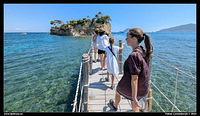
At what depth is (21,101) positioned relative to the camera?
16.5ft

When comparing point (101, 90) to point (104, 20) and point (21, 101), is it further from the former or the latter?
point (104, 20)

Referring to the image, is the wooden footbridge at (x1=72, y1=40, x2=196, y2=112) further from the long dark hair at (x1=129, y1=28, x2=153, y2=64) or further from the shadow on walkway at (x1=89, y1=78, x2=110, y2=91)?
the long dark hair at (x1=129, y1=28, x2=153, y2=64)

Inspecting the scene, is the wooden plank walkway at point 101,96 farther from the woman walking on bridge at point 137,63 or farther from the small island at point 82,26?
the small island at point 82,26

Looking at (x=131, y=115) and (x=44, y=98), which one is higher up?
(x=131, y=115)

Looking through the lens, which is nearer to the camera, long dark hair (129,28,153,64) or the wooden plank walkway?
long dark hair (129,28,153,64)

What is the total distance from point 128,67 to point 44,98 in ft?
17.8

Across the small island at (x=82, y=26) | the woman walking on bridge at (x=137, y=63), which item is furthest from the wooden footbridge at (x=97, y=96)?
the small island at (x=82, y=26)

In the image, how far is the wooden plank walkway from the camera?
2.81 meters

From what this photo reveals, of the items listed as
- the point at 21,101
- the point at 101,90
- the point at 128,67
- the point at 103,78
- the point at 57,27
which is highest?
the point at 57,27

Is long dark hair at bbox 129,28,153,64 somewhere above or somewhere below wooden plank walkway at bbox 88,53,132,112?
above

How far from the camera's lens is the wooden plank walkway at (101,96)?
9.21ft

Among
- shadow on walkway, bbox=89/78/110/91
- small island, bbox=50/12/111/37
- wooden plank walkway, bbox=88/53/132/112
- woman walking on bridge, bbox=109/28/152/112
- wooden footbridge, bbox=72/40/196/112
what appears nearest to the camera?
woman walking on bridge, bbox=109/28/152/112

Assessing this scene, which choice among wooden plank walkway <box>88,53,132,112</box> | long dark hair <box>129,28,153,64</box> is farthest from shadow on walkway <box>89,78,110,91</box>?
long dark hair <box>129,28,153,64</box>

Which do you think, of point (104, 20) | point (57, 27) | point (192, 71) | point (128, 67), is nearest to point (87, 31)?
point (104, 20)
